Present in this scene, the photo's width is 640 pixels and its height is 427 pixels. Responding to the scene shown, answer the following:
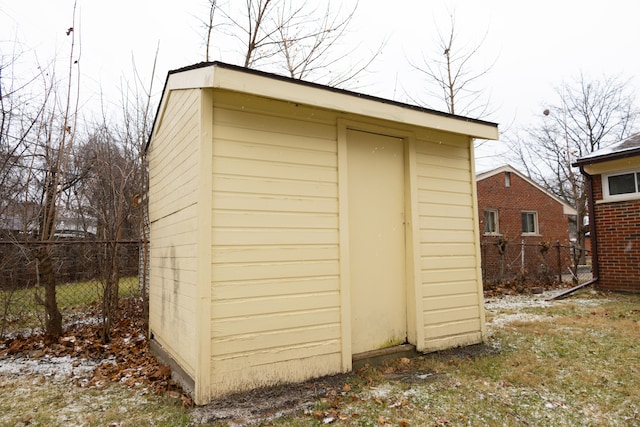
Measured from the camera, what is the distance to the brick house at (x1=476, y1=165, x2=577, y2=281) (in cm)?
1524

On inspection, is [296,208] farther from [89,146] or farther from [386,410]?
[89,146]

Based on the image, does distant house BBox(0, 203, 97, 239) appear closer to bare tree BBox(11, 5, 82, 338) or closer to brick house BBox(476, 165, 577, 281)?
bare tree BBox(11, 5, 82, 338)

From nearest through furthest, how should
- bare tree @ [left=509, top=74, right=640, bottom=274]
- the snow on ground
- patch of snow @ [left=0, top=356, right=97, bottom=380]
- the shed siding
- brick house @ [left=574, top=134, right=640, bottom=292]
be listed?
the shed siding
patch of snow @ [left=0, top=356, right=97, bottom=380]
the snow on ground
brick house @ [left=574, top=134, right=640, bottom=292]
bare tree @ [left=509, top=74, right=640, bottom=274]

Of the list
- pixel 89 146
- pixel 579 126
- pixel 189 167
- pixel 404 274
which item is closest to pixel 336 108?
pixel 189 167

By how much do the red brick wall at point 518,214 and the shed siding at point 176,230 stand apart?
12.5m

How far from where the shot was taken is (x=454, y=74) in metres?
11.8

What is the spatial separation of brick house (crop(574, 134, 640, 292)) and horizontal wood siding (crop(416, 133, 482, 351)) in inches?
216

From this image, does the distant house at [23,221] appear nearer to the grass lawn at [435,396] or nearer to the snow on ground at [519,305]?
the grass lawn at [435,396]

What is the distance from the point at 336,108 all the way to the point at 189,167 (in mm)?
1410

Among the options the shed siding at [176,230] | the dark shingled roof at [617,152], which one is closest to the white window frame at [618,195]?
the dark shingled roof at [617,152]

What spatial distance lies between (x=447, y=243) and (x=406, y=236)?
22.0 inches

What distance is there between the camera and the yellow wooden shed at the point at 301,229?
2973 millimetres

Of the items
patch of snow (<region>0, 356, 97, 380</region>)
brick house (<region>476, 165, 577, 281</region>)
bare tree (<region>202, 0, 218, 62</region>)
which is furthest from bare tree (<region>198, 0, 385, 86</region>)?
brick house (<region>476, 165, 577, 281</region>)

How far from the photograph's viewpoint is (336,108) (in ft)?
11.0
